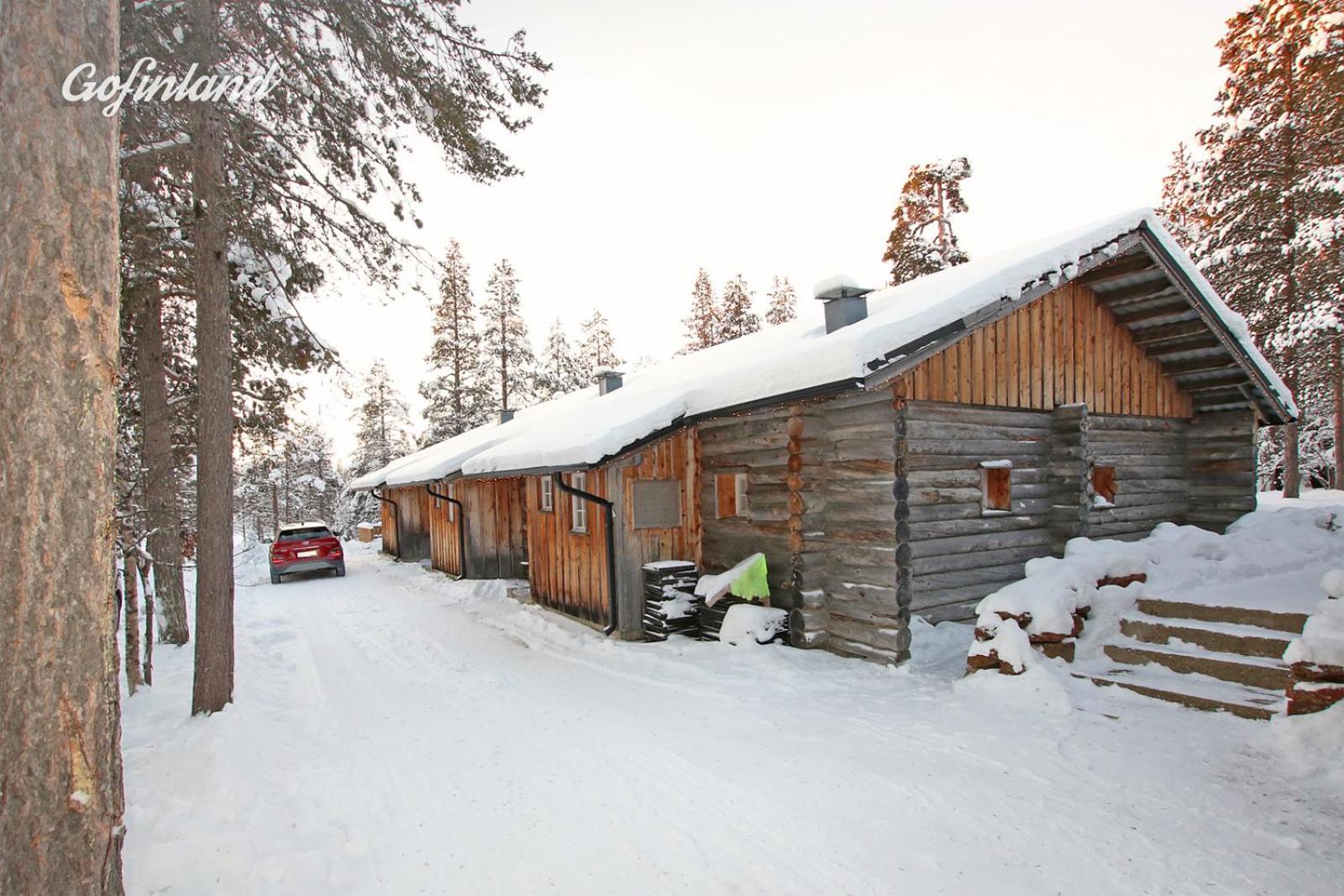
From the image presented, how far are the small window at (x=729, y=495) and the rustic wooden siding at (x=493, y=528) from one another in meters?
8.04

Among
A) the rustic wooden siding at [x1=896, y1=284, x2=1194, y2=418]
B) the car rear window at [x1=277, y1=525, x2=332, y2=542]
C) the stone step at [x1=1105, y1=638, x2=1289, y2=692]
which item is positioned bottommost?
the stone step at [x1=1105, y1=638, x2=1289, y2=692]

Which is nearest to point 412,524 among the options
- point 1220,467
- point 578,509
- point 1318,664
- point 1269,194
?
point 578,509

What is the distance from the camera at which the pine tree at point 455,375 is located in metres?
33.1

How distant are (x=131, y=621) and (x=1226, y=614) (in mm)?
12085

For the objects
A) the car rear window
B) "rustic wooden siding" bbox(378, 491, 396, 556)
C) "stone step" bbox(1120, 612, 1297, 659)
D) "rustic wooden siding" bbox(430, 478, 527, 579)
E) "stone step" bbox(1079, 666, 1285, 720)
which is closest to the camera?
"stone step" bbox(1079, 666, 1285, 720)

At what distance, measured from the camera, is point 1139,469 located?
11625 mm

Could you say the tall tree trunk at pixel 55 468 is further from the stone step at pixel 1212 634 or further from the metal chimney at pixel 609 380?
the metal chimney at pixel 609 380

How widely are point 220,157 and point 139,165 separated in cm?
270

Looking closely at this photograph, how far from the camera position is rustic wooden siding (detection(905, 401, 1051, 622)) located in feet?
28.4

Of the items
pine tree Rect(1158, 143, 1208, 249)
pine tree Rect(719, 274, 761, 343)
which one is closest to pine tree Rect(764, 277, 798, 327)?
pine tree Rect(719, 274, 761, 343)

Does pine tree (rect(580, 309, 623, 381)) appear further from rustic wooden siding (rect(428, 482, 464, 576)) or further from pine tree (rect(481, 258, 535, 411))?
rustic wooden siding (rect(428, 482, 464, 576))

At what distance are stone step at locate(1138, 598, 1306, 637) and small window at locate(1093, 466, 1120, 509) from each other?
3.32m

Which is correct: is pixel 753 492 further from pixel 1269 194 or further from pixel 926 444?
pixel 1269 194

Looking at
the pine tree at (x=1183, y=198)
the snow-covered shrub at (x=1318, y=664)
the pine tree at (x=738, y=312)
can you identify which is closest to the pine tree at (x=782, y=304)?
the pine tree at (x=738, y=312)
